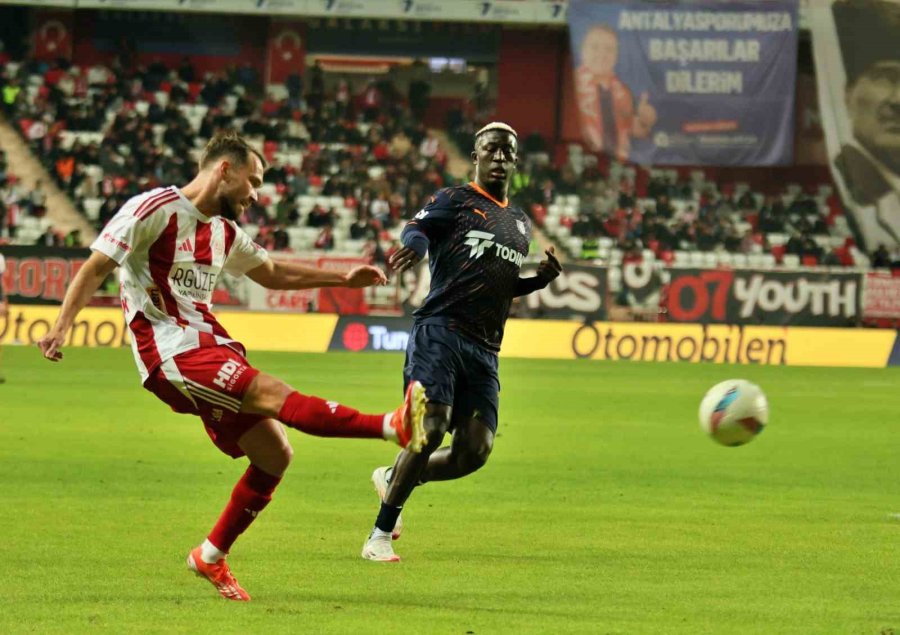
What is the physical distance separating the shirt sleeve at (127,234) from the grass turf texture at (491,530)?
1.62 m

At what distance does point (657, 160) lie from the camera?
40.2 meters

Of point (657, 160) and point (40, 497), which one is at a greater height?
point (657, 160)

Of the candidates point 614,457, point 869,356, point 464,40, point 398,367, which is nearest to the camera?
point 614,457

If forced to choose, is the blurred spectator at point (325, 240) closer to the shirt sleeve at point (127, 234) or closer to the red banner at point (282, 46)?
the red banner at point (282, 46)

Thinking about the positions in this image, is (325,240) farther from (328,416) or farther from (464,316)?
(328,416)

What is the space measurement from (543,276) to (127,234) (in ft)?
9.45

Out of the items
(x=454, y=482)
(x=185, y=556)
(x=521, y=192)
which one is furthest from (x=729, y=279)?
(x=185, y=556)

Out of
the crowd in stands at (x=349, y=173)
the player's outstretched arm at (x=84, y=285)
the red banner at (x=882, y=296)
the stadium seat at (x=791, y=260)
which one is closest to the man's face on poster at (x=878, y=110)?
the crowd in stands at (x=349, y=173)

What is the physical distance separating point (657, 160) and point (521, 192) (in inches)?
176

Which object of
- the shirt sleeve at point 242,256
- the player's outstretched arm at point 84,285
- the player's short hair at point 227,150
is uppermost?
the player's short hair at point 227,150

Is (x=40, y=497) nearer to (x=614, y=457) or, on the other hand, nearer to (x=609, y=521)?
(x=609, y=521)

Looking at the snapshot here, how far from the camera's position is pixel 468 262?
8695 millimetres

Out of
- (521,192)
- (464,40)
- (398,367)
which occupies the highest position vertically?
(464,40)

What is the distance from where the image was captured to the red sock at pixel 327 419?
22.0 ft
